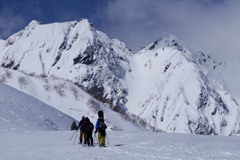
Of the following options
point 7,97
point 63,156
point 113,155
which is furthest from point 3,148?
point 7,97

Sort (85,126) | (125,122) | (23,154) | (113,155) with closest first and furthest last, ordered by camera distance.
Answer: (113,155)
(23,154)
(85,126)
(125,122)

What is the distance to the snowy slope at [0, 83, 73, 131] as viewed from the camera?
70188mm

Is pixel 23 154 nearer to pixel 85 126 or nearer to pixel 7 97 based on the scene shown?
pixel 85 126

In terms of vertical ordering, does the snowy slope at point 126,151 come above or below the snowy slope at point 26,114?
below

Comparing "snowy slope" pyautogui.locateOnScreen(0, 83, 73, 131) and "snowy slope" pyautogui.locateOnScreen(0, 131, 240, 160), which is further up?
"snowy slope" pyautogui.locateOnScreen(0, 83, 73, 131)

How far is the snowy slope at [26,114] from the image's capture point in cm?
7019

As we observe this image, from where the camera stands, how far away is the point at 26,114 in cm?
7875

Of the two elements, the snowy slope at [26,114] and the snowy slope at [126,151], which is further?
the snowy slope at [26,114]

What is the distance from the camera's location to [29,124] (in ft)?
236

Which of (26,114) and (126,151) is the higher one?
(26,114)

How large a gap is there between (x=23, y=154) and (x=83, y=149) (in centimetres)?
374

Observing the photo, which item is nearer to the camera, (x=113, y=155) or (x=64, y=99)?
(x=113, y=155)

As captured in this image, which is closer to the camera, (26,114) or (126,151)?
(126,151)

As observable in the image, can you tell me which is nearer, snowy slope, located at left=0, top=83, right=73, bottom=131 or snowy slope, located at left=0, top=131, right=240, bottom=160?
snowy slope, located at left=0, top=131, right=240, bottom=160
